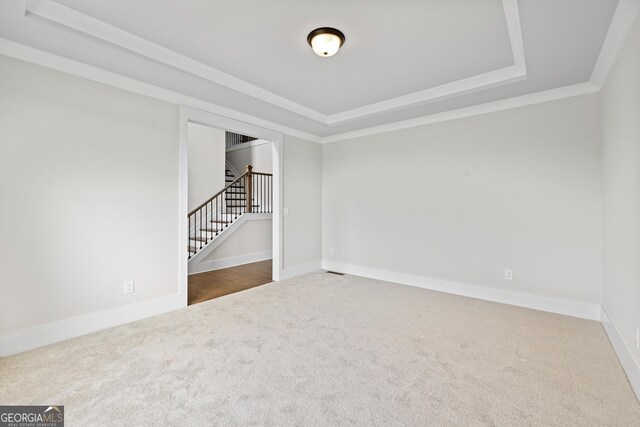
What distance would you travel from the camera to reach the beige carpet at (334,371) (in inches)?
65.7

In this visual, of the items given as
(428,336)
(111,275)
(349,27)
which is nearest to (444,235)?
(428,336)

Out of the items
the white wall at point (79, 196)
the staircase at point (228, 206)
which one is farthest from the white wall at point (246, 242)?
the white wall at point (79, 196)

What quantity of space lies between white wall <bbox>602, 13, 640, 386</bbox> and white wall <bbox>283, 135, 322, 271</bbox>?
3.79 meters

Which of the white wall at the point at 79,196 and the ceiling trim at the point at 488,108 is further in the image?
the ceiling trim at the point at 488,108

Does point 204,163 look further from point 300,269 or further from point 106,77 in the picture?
point 106,77

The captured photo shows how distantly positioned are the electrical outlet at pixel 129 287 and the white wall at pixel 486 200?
317cm

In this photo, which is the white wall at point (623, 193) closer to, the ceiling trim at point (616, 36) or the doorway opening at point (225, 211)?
the ceiling trim at point (616, 36)

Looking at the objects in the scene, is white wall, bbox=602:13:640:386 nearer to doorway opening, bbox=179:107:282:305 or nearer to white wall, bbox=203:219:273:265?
doorway opening, bbox=179:107:282:305

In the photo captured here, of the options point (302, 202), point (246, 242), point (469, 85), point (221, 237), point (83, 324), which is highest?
point (469, 85)

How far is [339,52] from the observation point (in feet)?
8.57

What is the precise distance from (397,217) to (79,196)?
12.7ft

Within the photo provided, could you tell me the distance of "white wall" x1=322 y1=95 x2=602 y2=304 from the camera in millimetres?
3105

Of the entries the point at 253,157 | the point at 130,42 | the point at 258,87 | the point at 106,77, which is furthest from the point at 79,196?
A: the point at 253,157

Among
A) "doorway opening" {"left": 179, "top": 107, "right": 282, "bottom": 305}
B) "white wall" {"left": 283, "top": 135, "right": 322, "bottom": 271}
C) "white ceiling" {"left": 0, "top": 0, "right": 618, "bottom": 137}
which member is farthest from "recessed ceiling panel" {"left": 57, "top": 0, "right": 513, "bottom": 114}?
"white wall" {"left": 283, "top": 135, "right": 322, "bottom": 271}
